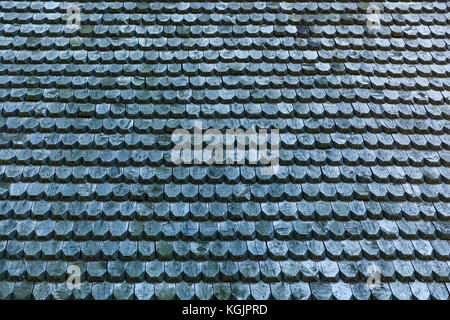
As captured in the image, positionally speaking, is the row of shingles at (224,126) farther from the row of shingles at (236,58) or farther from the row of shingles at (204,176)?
the row of shingles at (236,58)

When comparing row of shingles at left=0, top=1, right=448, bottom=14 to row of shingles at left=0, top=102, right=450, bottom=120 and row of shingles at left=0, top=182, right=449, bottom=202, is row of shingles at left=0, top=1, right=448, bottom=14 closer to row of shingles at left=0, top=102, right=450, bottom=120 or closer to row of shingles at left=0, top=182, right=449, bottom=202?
row of shingles at left=0, top=102, right=450, bottom=120

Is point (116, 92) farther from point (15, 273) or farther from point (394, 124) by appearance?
point (394, 124)

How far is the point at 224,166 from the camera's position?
4699mm

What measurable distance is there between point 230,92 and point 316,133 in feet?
2.62

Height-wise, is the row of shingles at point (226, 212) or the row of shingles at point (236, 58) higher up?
the row of shingles at point (236, 58)

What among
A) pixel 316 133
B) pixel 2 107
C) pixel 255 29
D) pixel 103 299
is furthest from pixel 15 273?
pixel 255 29

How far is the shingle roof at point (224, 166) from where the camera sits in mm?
4250

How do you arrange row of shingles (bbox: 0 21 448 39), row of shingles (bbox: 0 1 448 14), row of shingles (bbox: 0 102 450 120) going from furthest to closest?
row of shingles (bbox: 0 1 448 14), row of shingles (bbox: 0 21 448 39), row of shingles (bbox: 0 102 450 120)

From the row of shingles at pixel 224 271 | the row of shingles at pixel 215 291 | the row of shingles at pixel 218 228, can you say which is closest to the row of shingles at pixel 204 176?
the row of shingles at pixel 218 228

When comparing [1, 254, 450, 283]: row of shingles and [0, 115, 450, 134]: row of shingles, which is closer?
[1, 254, 450, 283]: row of shingles

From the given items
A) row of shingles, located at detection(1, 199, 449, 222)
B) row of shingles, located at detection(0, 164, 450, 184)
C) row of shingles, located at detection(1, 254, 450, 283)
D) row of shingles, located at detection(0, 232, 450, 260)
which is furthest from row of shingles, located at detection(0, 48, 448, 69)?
row of shingles, located at detection(1, 254, 450, 283)

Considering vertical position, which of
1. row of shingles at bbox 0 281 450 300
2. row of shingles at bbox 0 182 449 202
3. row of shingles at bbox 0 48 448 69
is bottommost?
row of shingles at bbox 0 281 450 300

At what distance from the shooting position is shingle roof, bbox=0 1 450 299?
4.25 m

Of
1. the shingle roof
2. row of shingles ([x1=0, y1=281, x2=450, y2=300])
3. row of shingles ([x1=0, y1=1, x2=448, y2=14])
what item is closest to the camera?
row of shingles ([x1=0, y1=281, x2=450, y2=300])
